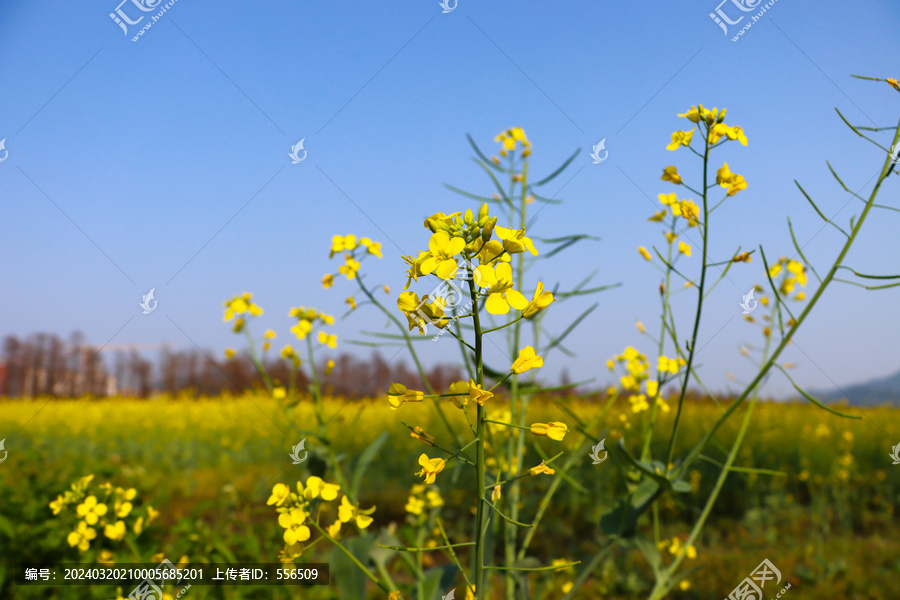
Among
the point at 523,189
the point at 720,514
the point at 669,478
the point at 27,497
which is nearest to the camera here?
the point at 669,478

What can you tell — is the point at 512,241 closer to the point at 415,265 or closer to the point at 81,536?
the point at 415,265

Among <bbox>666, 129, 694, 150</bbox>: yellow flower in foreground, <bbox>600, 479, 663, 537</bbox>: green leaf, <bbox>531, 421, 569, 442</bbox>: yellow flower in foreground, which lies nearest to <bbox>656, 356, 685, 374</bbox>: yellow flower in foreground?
<bbox>600, 479, 663, 537</bbox>: green leaf

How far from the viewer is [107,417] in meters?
5.89

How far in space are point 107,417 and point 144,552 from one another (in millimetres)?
4699

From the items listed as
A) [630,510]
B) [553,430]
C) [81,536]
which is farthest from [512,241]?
[81,536]

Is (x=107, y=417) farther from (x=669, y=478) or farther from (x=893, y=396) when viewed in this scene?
(x=893, y=396)

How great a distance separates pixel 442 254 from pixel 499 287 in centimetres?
9

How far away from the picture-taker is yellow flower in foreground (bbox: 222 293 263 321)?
1.67m

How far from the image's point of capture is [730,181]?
116cm

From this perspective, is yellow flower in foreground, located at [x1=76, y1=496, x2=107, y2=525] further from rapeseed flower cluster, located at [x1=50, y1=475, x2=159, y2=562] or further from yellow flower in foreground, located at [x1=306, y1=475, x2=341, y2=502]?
yellow flower in foreground, located at [x1=306, y1=475, x2=341, y2=502]

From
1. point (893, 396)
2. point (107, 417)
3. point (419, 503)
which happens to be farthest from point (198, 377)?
point (893, 396)

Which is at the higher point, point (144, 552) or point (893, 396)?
point (893, 396)

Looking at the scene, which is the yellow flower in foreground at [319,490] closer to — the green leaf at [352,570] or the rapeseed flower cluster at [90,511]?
the green leaf at [352,570]

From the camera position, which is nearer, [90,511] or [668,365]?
[668,365]
